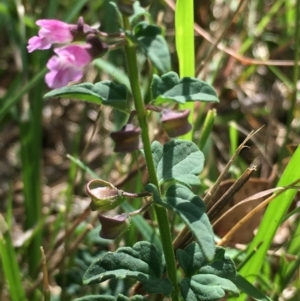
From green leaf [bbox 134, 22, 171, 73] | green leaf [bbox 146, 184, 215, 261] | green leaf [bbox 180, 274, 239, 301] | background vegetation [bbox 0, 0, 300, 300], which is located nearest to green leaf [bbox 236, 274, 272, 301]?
background vegetation [bbox 0, 0, 300, 300]

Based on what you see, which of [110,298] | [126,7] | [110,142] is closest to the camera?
[126,7]

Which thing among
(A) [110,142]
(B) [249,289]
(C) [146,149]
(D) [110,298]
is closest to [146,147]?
(C) [146,149]

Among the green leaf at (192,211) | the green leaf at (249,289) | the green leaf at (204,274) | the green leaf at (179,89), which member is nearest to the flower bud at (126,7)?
the green leaf at (179,89)

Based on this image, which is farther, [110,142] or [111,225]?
[110,142]

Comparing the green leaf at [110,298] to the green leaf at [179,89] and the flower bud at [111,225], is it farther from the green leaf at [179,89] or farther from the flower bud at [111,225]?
the green leaf at [179,89]

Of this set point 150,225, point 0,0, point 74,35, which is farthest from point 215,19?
point 74,35

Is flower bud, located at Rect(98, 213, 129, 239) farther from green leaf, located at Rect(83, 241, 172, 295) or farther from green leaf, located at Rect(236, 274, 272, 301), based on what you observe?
green leaf, located at Rect(236, 274, 272, 301)

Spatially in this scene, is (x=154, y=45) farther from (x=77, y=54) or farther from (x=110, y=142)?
(x=110, y=142)
